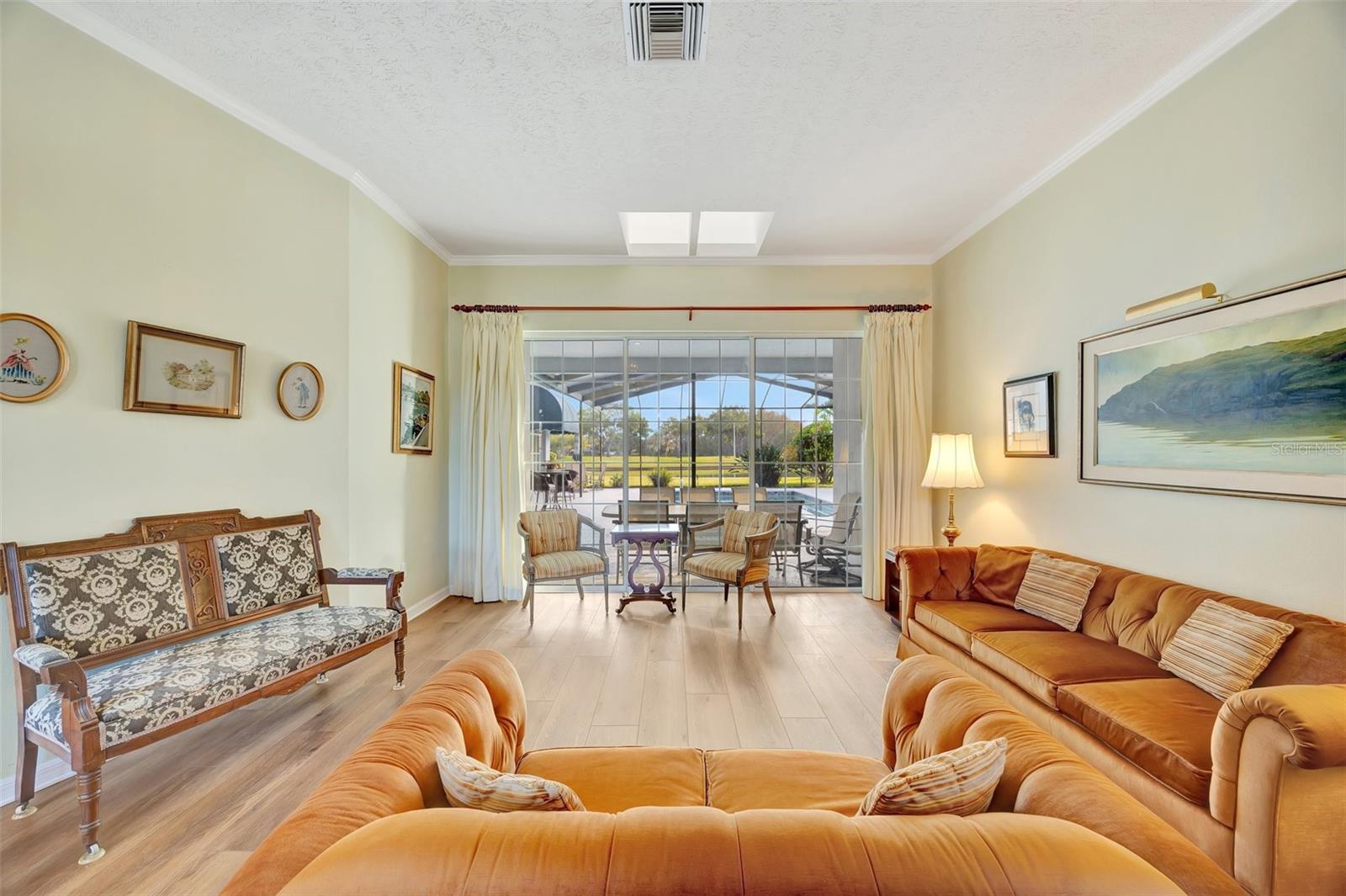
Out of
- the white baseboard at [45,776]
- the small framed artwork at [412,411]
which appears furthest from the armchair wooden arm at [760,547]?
the white baseboard at [45,776]

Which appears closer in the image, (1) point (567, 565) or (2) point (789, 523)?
(1) point (567, 565)

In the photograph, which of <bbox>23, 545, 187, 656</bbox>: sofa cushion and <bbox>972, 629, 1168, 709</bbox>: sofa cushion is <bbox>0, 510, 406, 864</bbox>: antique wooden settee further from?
<bbox>972, 629, 1168, 709</bbox>: sofa cushion

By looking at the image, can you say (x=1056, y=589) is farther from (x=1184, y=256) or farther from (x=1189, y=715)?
(x=1184, y=256)

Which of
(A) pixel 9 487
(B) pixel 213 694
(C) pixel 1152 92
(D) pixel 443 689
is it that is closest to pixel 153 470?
(A) pixel 9 487

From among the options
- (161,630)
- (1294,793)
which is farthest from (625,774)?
(161,630)

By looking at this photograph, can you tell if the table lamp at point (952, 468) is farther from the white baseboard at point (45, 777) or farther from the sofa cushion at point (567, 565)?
the white baseboard at point (45, 777)

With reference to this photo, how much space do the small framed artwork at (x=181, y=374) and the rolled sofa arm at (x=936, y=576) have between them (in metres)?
3.82

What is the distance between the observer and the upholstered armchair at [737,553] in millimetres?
3939

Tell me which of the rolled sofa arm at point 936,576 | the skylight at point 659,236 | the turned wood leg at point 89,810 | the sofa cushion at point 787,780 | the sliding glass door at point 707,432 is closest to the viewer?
the sofa cushion at point 787,780

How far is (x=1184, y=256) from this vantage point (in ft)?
7.78

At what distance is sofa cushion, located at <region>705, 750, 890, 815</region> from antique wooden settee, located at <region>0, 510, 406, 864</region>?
1927mm

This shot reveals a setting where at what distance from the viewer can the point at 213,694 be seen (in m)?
1.98

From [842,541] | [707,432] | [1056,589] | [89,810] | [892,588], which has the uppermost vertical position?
[707,432]

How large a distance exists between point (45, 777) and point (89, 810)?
24.4 inches
